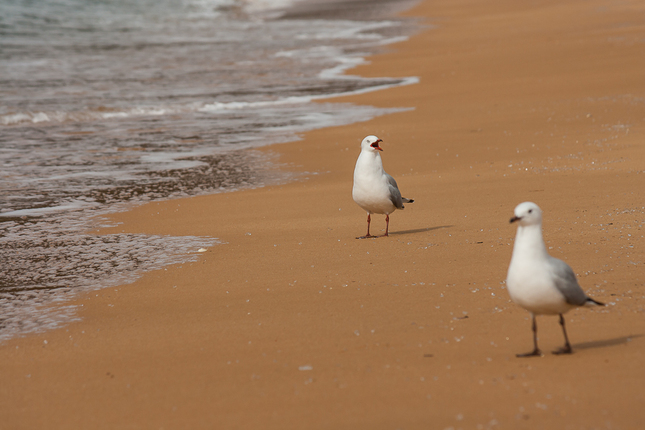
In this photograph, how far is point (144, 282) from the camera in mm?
5109

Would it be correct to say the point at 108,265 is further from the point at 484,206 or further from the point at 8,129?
the point at 8,129

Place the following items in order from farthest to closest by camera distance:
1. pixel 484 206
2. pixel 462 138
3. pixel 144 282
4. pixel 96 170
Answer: pixel 462 138
pixel 96 170
pixel 484 206
pixel 144 282

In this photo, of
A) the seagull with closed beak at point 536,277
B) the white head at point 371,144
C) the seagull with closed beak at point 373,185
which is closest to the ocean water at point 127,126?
the seagull with closed beak at point 373,185

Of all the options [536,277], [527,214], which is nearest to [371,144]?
[527,214]

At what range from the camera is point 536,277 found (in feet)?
10.6

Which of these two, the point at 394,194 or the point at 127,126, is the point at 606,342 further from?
the point at 127,126

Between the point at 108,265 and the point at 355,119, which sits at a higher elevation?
the point at 355,119

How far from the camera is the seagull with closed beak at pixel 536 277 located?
3.22 m

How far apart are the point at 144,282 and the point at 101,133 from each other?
772 cm

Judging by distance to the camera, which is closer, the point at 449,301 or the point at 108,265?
the point at 449,301

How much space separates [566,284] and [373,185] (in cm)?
290

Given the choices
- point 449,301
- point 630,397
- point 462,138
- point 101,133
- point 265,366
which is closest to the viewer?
point 630,397

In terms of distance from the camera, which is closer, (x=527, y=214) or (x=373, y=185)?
(x=527, y=214)

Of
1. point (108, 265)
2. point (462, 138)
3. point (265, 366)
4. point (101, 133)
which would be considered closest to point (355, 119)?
point (462, 138)
